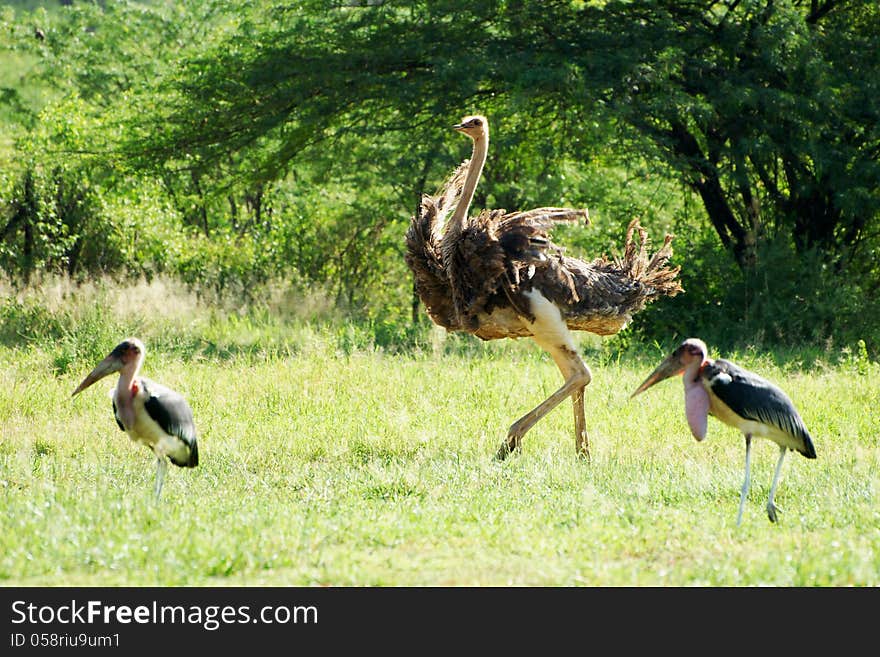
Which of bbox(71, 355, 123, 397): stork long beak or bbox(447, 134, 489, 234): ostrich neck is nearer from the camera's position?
bbox(71, 355, 123, 397): stork long beak

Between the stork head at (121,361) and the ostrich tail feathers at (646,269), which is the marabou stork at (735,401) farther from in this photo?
the ostrich tail feathers at (646,269)

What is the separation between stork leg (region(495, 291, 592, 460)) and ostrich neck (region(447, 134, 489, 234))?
726 mm

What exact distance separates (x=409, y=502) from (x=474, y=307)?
1.83 m

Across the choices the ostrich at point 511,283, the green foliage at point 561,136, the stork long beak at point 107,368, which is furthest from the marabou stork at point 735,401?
the green foliage at point 561,136

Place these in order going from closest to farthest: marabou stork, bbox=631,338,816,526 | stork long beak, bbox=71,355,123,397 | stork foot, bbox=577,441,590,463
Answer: marabou stork, bbox=631,338,816,526
stork long beak, bbox=71,355,123,397
stork foot, bbox=577,441,590,463

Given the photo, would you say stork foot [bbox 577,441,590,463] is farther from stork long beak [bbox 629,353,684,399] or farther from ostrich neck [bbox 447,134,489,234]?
stork long beak [bbox 629,353,684,399]

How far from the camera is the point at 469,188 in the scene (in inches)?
348

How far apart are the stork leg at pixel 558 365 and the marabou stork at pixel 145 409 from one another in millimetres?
2678

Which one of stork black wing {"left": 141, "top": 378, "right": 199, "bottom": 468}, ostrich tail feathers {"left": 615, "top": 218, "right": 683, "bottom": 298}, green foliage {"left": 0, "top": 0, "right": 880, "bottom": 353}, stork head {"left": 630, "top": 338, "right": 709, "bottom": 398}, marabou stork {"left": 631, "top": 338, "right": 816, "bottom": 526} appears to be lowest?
green foliage {"left": 0, "top": 0, "right": 880, "bottom": 353}

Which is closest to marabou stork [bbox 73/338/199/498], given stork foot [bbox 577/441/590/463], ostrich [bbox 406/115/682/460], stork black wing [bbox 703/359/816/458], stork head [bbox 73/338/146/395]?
stork head [bbox 73/338/146/395]

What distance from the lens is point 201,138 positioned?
1706 cm

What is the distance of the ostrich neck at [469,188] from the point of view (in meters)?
8.57

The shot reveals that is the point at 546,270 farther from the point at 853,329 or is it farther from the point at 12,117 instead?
the point at 12,117

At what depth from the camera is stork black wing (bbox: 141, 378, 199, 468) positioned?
6.55 meters
